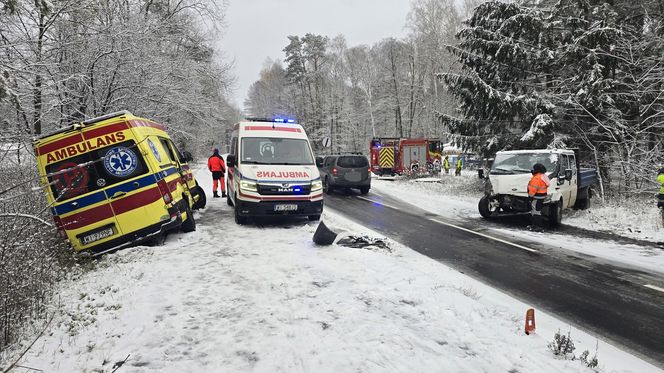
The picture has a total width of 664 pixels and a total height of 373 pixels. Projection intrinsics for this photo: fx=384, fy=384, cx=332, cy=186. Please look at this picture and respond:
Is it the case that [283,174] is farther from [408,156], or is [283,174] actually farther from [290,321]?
[408,156]

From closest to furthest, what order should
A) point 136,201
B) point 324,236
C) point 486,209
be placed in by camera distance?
point 136,201, point 324,236, point 486,209

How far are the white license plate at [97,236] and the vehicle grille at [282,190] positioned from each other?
3368mm

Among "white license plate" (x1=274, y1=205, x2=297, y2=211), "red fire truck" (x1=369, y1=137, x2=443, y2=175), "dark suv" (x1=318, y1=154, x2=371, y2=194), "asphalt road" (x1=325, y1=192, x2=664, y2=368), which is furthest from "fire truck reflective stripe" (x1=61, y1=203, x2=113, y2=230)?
"red fire truck" (x1=369, y1=137, x2=443, y2=175)

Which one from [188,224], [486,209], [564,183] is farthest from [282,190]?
[564,183]

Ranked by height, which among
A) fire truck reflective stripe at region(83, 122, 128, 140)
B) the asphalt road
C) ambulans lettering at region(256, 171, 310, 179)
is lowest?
the asphalt road

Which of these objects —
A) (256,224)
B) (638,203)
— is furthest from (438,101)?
(256,224)

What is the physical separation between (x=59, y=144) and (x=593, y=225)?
12701 millimetres

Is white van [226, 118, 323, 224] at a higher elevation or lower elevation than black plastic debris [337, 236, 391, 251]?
higher

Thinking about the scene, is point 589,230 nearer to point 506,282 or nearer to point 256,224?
point 506,282

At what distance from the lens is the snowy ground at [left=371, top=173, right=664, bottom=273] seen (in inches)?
305

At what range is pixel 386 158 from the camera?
27.7 meters

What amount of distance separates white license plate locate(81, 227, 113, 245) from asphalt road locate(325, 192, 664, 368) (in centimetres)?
590

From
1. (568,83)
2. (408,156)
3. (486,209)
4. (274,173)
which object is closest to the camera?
(274,173)

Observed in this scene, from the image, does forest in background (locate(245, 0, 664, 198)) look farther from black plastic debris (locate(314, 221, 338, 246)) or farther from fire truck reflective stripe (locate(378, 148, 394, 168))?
black plastic debris (locate(314, 221, 338, 246))
